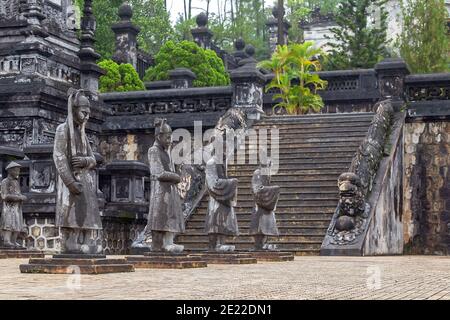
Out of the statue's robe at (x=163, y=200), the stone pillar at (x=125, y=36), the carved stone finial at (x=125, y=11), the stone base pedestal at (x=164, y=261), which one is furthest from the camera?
the stone pillar at (x=125, y=36)

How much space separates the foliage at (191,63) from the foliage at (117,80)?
2.72 m

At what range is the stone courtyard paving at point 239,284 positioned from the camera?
750 cm

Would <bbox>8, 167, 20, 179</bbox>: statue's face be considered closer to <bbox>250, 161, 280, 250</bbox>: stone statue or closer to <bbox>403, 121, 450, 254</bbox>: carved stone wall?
<bbox>250, 161, 280, 250</bbox>: stone statue

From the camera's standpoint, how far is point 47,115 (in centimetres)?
2081

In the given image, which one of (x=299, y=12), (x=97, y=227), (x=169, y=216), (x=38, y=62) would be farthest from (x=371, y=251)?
(x=299, y=12)

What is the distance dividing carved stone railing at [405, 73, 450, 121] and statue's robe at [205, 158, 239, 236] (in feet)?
31.3

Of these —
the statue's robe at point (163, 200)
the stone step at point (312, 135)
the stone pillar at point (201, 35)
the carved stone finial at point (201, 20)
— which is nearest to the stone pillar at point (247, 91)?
the stone step at point (312, 135)

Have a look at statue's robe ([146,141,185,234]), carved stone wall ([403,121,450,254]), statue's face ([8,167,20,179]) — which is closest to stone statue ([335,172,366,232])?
carved stone wall ([403,121,450,254])

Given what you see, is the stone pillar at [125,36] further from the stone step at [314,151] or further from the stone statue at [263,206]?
the stone statue at [263,206]

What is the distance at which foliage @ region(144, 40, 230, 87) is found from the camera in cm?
3203

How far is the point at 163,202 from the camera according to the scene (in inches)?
474

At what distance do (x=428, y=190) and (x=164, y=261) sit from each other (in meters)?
11.3

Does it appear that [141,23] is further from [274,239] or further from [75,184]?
[75,184]
